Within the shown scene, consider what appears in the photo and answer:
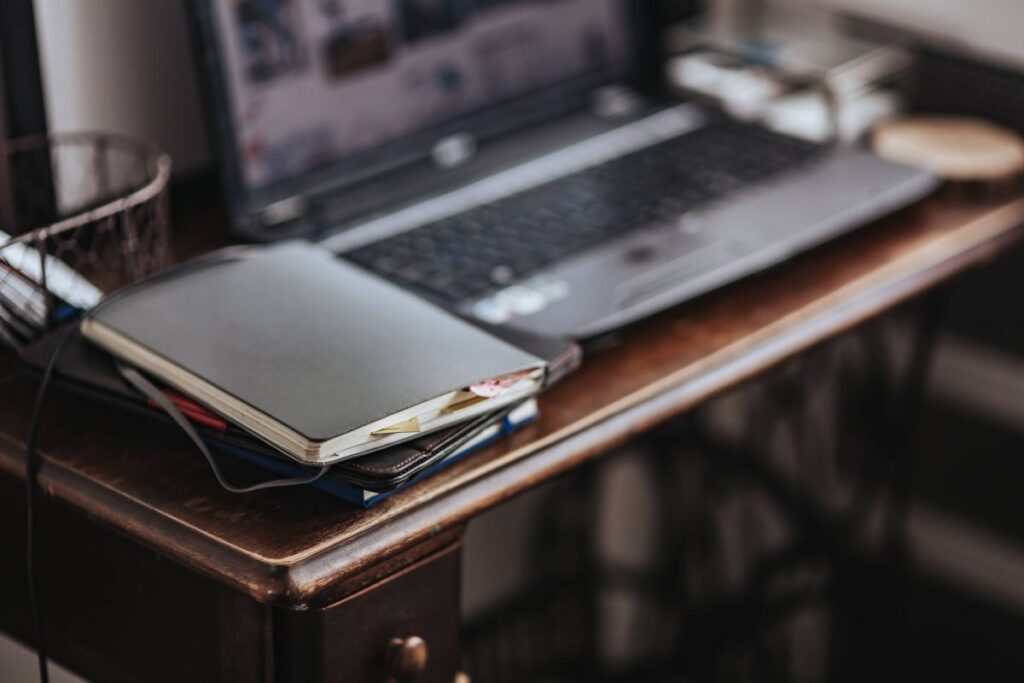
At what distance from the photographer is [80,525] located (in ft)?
2.59

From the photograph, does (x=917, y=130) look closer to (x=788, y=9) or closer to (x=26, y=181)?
(x=788, y=9)

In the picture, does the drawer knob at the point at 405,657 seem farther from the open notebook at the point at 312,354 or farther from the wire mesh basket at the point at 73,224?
the wire mesh basket at the point at 73,224

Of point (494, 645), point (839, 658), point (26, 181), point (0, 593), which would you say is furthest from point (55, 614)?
point (839, 658)

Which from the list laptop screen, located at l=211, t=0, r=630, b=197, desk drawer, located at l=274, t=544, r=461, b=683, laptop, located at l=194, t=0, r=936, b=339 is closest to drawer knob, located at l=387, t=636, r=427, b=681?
desk drawer, located at l=274, t=544, r=461, b=683

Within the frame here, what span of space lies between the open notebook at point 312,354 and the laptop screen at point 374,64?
17cm

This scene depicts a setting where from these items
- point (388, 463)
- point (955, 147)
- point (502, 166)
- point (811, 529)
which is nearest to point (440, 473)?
point (388, 463)

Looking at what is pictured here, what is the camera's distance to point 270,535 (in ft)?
2.31

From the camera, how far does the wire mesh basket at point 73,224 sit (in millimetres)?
834

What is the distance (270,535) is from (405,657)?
12 cm

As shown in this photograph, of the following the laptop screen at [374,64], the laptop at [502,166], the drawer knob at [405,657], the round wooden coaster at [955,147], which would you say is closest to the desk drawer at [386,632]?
the drawer knob at [405,657]

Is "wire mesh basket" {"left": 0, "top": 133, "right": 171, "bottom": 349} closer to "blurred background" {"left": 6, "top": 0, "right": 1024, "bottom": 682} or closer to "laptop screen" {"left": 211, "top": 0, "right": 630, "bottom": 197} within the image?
"laptop screen" {"left": 211, "top": 0, "right": 630, "bottom": 197}

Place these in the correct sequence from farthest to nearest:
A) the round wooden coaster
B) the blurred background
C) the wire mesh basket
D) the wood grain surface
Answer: the blurred background → the round wooden coaster → the wire mesh basket → the wood grain surface

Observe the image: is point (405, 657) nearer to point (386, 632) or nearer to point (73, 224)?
point (386, 632)

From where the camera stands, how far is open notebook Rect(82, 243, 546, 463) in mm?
710
